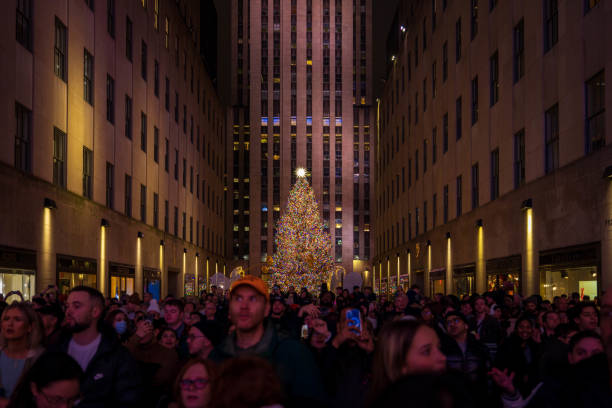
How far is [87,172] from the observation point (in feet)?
91.7

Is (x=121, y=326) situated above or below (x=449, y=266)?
below

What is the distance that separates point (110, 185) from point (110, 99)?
3929 mm

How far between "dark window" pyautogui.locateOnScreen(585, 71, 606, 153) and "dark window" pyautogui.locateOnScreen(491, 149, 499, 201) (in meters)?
9.36

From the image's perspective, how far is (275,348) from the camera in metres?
4.43

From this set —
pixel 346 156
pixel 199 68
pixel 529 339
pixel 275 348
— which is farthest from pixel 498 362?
pixel 346 156

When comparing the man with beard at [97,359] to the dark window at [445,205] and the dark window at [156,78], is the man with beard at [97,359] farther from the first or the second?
the dark window at [156,78]

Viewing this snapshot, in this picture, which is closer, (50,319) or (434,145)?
(50,319)

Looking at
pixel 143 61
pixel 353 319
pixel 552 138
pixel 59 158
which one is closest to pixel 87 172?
pixel 59 158

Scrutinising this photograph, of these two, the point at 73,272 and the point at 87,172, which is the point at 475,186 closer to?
the point at 87,172

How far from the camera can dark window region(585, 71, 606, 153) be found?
1756cm

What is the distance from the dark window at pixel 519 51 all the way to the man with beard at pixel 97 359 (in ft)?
70.2

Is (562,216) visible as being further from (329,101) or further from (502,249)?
(329,101)

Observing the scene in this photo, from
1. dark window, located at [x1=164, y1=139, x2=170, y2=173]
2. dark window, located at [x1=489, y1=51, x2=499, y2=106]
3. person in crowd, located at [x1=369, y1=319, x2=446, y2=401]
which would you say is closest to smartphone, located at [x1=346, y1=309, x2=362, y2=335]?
person in crowd, located at [x1=369, y1=319, x2=446, y2=401]

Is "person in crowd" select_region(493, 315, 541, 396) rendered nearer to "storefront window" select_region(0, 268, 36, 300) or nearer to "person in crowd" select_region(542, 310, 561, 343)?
"person in crowd" select_region(542, 310, 561, 343)
